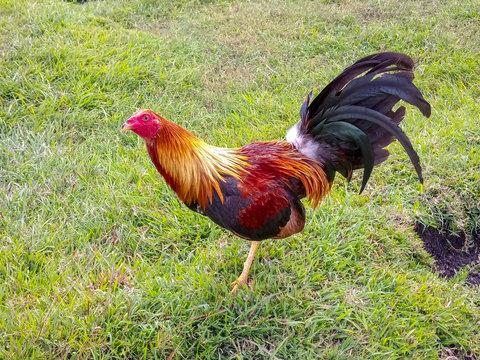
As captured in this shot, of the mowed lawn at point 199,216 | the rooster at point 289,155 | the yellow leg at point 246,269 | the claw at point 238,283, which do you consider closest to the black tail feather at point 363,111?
the rooster at point 289,155

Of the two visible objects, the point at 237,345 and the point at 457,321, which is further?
the point at 457,321

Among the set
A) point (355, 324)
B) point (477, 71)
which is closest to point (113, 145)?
point (355, 324)

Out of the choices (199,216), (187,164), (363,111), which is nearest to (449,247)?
(363,111)

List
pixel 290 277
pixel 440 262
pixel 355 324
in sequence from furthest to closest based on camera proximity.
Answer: pixel 440 262, pixel 290 277, pixel 355 324

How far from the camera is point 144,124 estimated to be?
236 centimetres

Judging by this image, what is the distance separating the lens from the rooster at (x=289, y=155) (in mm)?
2416

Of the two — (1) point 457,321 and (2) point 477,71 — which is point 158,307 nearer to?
(1) point 457,321

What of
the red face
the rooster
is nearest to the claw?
the rooster

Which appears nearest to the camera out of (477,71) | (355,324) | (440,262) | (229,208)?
(229,208)

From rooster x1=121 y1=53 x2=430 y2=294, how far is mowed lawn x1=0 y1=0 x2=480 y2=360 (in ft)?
2.00

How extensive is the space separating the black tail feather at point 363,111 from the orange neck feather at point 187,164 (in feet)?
2.00

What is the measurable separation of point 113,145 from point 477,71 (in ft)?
14.4

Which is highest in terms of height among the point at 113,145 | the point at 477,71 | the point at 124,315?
the point at 477,71

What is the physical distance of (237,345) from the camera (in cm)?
261
